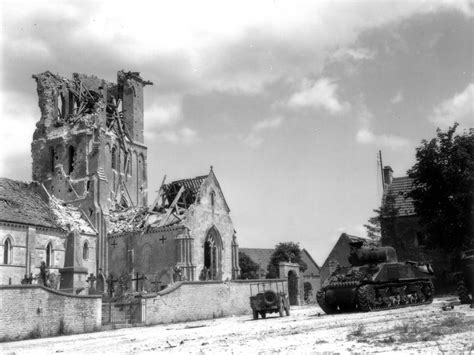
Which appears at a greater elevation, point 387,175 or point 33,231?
point 387,175

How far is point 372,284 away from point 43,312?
12548mm

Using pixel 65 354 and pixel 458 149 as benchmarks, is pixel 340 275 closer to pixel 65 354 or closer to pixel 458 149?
pixel 65 354

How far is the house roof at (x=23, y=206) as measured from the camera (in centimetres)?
3669

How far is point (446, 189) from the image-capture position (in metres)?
36.0

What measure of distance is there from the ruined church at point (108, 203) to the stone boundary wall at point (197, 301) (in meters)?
5.25

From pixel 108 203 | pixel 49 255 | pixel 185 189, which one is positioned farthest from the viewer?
pixel 108 203

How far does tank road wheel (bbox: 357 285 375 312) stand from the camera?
71.6ft

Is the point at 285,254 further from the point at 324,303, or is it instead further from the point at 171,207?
the point at 324,303

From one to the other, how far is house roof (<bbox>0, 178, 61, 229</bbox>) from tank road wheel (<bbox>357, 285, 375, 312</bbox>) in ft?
76.5

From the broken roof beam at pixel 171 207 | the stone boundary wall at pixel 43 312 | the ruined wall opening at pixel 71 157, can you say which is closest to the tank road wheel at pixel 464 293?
the stone boundary wall at pixel 43 312

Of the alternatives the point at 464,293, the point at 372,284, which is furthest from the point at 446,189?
the point at 372,284

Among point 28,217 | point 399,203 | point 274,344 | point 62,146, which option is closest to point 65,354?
point 274,344

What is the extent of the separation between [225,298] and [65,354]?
56.1 feet

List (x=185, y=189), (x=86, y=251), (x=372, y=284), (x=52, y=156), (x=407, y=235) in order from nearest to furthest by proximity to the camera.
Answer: (x=372, y=284) → (x=407, y=235) → (x=86, y=251) → (x=185, y=189) → (x=52, y=156)
